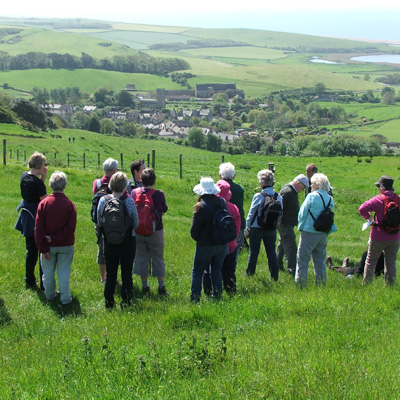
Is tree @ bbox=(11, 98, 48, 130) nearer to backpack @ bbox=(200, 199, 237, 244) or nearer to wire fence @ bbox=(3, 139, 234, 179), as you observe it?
wire fence @ bbox=(3, 139, 234, 179)

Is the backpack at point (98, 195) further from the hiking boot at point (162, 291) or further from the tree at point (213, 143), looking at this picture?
the tree at point (213, 143)

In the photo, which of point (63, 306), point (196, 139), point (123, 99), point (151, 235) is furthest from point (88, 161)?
point (123, 99)

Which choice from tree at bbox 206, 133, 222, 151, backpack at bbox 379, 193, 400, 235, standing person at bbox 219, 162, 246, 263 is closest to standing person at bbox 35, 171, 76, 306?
standing person at bbox 219, 162, 246, 263

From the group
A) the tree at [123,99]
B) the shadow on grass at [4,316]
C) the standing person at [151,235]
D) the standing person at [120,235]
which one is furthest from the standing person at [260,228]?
the tree at [123,99]

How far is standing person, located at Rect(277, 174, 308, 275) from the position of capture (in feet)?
34.8

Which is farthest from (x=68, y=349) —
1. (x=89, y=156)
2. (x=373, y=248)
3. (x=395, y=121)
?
(x=395, y=121)

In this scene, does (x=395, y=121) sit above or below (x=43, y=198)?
below

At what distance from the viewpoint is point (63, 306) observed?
8.34 meters

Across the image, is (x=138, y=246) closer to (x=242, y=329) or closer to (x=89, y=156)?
(x=242, y=329)

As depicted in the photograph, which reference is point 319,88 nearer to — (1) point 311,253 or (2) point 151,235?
(1) point 311,253

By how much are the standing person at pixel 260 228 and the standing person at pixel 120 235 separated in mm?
2570

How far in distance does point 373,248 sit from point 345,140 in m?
69.1

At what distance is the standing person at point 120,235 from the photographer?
305 inches

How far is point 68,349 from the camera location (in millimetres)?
6320
